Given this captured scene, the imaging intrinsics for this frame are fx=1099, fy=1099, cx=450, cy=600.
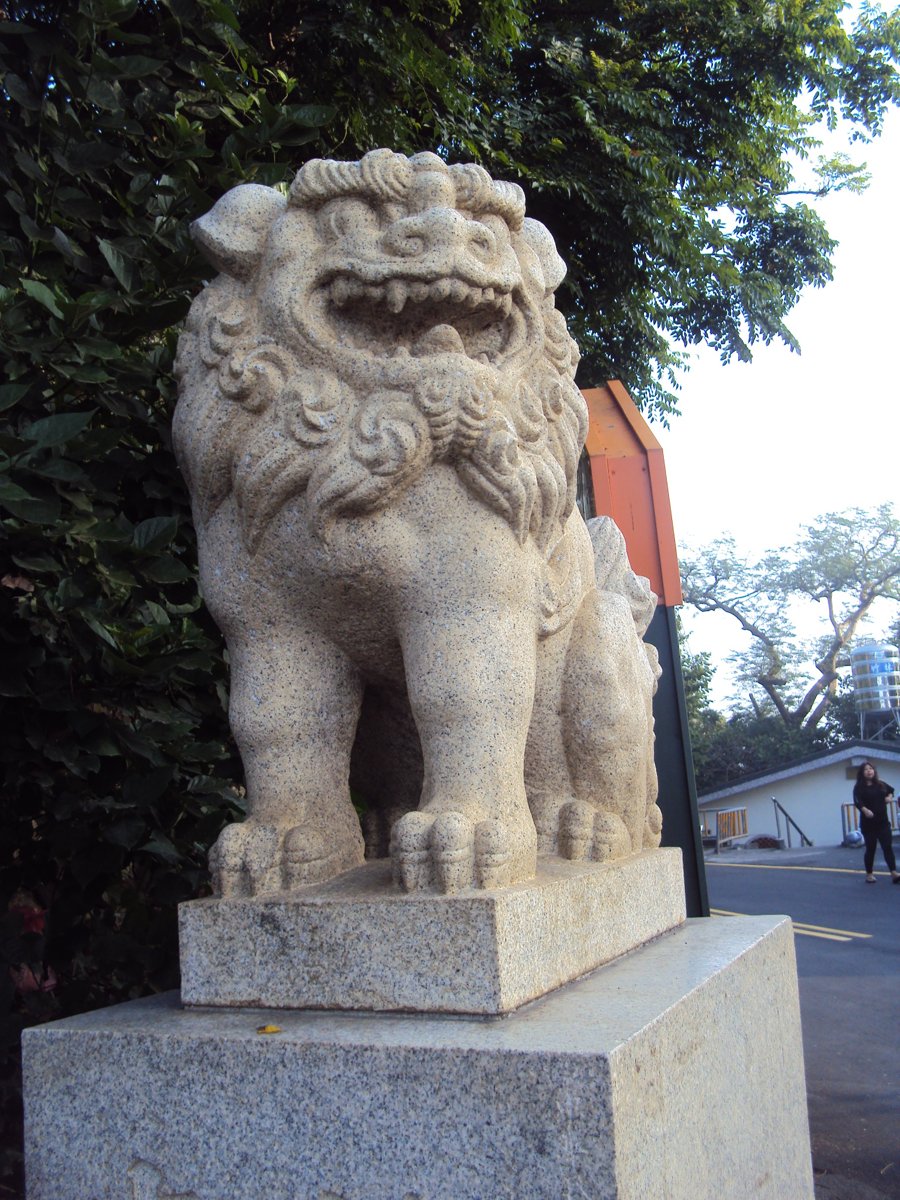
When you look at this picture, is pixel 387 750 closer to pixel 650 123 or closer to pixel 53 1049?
pixel 53 1049

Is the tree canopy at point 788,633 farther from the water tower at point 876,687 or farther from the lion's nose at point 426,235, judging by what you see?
the lion's nose at point 426,235

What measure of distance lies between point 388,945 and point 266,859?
29 centimetres

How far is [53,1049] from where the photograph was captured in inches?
68.6

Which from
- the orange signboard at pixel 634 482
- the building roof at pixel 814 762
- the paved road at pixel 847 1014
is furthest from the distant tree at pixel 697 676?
the orange signboard at pixel 634 482

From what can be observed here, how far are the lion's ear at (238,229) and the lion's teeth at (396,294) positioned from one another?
11.2 inches

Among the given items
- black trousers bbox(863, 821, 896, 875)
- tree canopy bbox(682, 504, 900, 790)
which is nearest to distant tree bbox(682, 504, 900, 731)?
tree canopy bbox(682, 504, 900, 790)

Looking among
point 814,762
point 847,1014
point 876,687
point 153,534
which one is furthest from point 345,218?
point 876,687

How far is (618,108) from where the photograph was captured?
280 inches

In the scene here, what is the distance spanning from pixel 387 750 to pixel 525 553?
0.56m

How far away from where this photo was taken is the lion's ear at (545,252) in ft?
6.94

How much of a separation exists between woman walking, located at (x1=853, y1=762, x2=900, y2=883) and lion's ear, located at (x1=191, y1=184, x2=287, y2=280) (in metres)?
9.65

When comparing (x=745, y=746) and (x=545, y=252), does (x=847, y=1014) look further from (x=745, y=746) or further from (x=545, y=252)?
(x=745, y=746)

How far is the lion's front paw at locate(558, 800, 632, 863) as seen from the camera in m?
2.12

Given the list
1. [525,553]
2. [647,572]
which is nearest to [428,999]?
[525,553]
